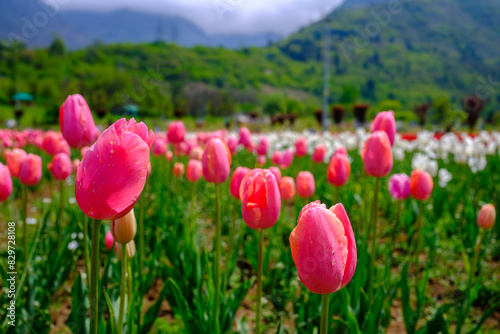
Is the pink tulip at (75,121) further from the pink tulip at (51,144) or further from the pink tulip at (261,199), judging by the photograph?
the pink tulip at (51,144)

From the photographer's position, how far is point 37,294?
1901mm

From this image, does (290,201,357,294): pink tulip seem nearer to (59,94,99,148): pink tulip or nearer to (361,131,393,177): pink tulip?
(361,131,393,177): pink tulip

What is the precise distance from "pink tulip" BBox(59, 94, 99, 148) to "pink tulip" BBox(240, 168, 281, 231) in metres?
0.75

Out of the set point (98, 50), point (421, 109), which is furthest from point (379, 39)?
point (421, 109)

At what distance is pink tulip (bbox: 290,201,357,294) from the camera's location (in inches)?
30.6

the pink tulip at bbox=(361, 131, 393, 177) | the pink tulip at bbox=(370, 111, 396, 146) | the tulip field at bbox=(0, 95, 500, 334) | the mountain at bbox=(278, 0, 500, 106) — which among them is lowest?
the tulip field at bbox=(0, 95, 500, 334)

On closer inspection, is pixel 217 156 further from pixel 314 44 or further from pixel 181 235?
pixel 314 44

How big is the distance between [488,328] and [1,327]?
2.54m

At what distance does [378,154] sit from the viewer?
159 centimetres

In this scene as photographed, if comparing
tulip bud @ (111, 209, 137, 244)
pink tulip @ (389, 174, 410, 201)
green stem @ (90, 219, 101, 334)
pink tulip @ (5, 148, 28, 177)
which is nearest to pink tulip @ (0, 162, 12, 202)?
pink tulip @ (5, 148, 28, 177)

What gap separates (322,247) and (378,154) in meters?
0.94

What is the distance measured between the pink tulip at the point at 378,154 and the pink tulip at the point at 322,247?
0.85m

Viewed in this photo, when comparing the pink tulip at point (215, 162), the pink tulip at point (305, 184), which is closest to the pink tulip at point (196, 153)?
the pink tulip at point (305, 184)

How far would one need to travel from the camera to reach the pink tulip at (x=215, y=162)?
156cm
